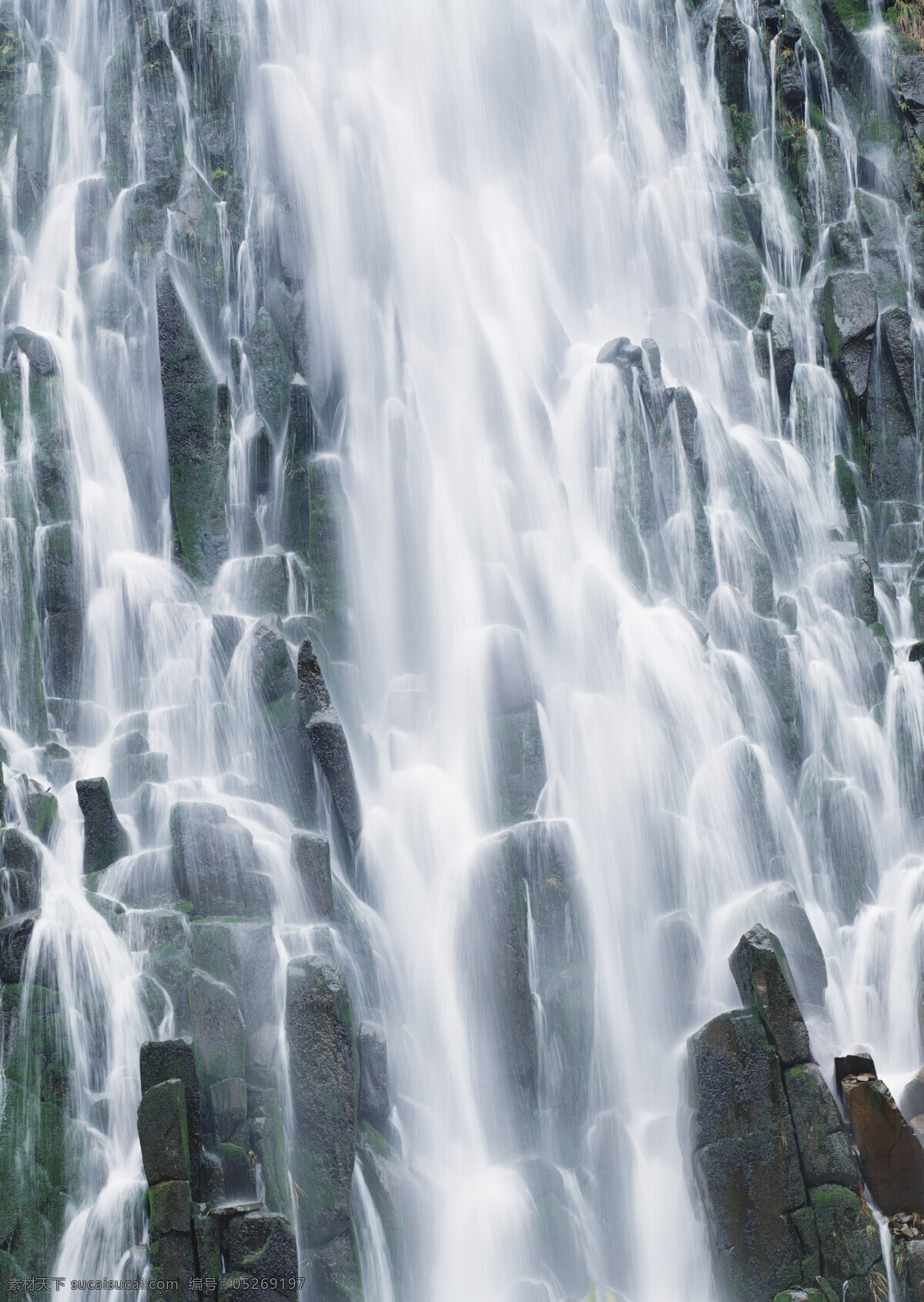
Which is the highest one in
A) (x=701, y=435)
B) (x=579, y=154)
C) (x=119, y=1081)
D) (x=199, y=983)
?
(x=579, y=154)

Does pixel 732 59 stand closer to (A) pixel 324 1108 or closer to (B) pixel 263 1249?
(A) pixel 324 1108

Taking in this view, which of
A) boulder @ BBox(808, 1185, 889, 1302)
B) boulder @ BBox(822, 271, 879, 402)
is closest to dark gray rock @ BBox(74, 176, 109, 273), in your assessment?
boulder @ BBox(822, 271, 879, 402)

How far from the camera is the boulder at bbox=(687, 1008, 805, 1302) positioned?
36.8 ft

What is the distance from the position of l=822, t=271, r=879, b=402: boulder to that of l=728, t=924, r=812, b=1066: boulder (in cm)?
1352

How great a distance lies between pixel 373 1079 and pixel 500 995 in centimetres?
184

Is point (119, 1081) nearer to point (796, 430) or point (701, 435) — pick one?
point (701, 435)

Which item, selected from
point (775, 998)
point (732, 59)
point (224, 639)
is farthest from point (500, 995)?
point (732, 59)

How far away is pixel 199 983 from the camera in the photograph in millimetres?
11258

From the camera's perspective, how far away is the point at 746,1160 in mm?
11367

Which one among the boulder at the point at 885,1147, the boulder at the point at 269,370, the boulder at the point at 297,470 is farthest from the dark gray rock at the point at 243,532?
the boulder at the point at 885,1147

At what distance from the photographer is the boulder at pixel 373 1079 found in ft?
39.1

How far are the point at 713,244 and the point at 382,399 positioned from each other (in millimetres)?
8727

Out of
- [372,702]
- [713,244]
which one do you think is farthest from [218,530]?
[713,244]

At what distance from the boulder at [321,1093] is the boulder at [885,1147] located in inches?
199
